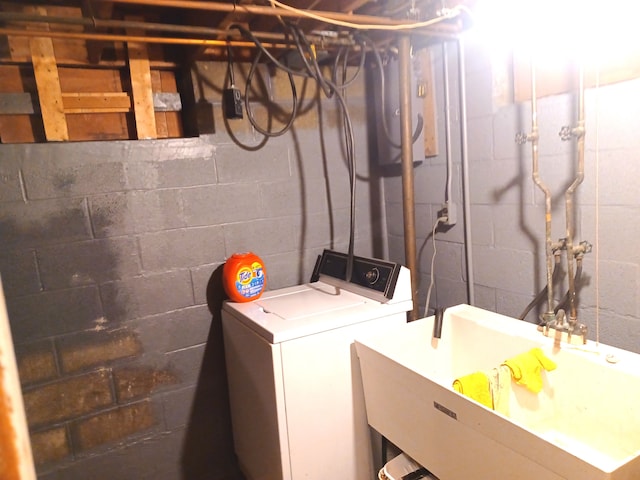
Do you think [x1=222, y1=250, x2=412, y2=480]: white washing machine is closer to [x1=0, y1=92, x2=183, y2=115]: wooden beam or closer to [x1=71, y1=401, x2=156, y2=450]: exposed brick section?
[x1=71, y1=401, x2=156, y2=450]: exposed brick section

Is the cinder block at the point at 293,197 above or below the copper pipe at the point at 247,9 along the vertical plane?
below

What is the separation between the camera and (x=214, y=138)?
6.23 ft

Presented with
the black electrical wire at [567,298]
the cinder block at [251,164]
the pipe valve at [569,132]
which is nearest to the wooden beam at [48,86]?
the cinder block at [251,164]

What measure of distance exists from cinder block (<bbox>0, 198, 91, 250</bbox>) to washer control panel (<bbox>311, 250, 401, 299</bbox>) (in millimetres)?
969

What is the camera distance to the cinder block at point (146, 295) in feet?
5.87

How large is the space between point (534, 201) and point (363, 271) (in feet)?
2.21

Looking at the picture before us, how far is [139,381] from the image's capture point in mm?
1861

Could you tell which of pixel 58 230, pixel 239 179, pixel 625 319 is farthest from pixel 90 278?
pixel 625 319

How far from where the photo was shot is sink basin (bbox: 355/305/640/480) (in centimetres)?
101

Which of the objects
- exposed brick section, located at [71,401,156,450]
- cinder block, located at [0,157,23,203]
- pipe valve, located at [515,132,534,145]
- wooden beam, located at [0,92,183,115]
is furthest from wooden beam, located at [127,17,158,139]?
pipe valve, located at [515,132,534,145]

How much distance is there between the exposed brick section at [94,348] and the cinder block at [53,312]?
46mm

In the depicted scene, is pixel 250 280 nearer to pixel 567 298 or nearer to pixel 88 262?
pixel 88 262

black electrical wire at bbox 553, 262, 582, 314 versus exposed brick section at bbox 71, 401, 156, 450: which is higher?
black electrical wire at bbox 553, 262, 582, 314

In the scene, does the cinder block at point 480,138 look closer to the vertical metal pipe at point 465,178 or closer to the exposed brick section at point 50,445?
the vertical metal pipe at point 465,178
